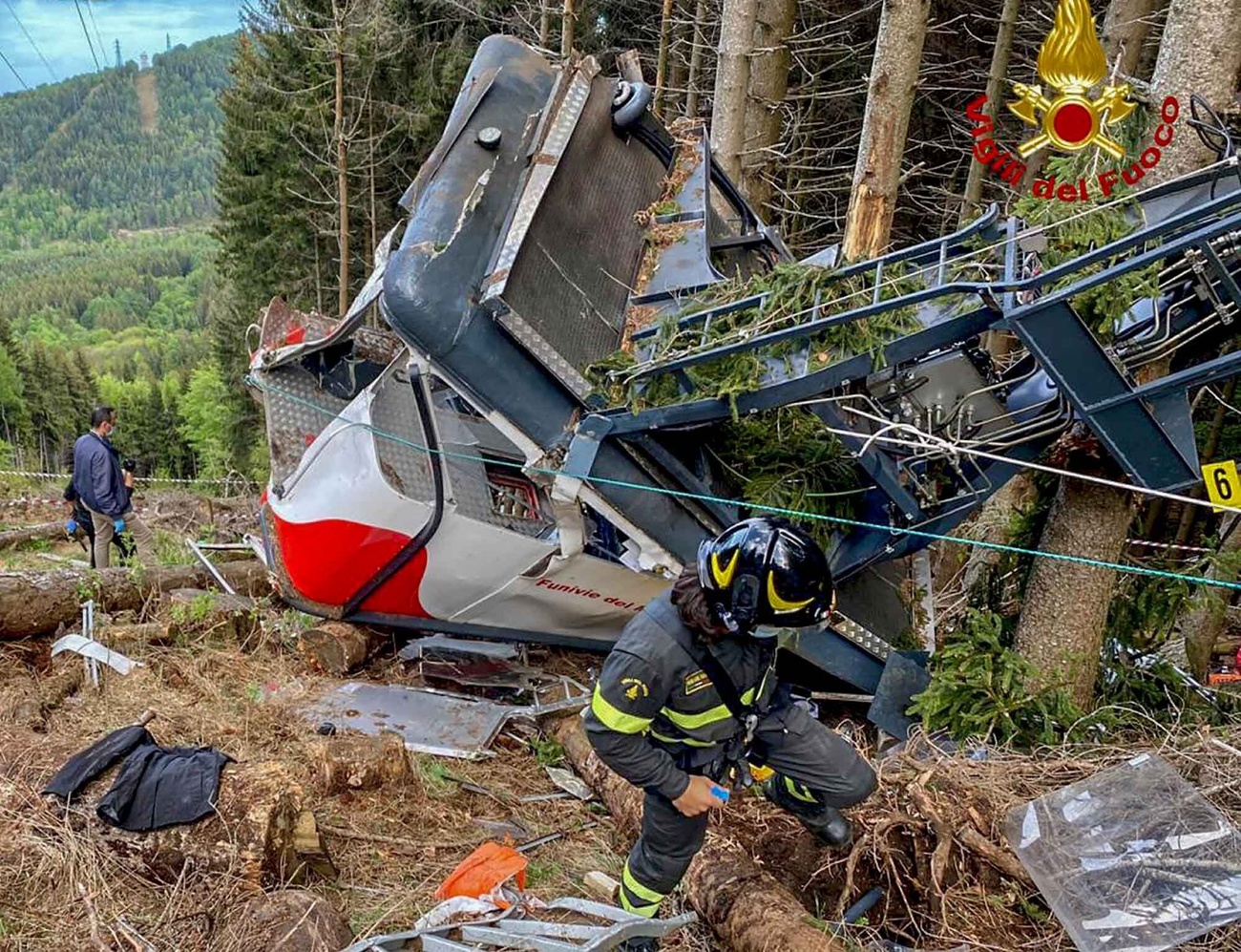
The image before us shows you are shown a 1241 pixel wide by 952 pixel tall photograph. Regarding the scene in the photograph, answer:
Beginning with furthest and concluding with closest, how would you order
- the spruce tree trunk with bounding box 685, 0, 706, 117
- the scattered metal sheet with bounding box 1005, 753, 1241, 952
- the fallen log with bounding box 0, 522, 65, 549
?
the spruce tree trunk with bounding box 685, 0, 706, 117 → the fallen log with bounding box 0, 522, 65, 549 → the scattered metal sheet with bounding box 1005, 753, 1241, 952

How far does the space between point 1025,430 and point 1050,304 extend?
2.36 feet

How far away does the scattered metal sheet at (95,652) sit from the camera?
490cm

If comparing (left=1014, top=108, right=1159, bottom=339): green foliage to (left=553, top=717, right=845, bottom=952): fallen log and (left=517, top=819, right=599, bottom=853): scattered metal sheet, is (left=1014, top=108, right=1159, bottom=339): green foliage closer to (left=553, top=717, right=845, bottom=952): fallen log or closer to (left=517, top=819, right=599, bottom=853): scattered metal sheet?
(left=553, top=717, right=845, bottom=952): fallen log

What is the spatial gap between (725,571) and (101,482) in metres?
6.08

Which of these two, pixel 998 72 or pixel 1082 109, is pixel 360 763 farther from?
pixel 998 72

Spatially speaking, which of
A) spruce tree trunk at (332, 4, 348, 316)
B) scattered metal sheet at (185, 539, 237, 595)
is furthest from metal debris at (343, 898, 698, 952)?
spruce tree trunk at (332, 4, 348, 316)

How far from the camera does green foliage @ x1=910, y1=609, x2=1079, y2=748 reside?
3.65m

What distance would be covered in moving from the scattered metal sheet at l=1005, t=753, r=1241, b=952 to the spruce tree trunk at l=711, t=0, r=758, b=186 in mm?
5677

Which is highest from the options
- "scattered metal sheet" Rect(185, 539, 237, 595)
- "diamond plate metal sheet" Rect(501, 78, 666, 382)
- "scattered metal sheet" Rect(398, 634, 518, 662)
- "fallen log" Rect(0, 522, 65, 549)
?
"diamond plate metal sheet" Rect(501, 78, 666, 382)

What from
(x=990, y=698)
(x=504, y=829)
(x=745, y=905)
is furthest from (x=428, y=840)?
(x=990, y=698)

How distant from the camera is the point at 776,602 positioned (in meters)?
2.50

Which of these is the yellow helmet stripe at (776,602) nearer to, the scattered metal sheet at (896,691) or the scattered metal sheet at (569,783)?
the scattered metal sheet at (896,691)

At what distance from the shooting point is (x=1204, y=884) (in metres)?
2.52

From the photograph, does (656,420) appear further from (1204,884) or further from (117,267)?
(117,267)
